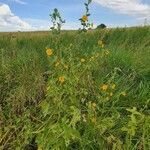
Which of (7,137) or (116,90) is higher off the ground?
(116,90)

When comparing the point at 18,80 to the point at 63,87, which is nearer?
the point at 63,87

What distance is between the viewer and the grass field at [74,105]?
461cm

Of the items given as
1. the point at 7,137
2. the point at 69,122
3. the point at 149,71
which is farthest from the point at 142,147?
the point at 149,71

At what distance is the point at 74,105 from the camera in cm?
495

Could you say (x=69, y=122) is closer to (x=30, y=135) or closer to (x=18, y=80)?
(x=30, y=135)

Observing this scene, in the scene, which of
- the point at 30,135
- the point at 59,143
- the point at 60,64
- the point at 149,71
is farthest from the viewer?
the point at 149,71

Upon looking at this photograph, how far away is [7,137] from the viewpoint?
496 centimetres

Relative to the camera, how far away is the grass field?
461cm

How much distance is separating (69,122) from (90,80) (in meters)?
0.73

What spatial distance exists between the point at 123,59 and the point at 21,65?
141 cm

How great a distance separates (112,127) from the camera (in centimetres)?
486

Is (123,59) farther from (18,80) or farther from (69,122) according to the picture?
(69,122)

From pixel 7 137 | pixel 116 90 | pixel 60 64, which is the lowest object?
pixel 7 137

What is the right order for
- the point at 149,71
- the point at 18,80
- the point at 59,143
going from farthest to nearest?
the point at 149,71 < the point at 18,80 < the point at 59,143
